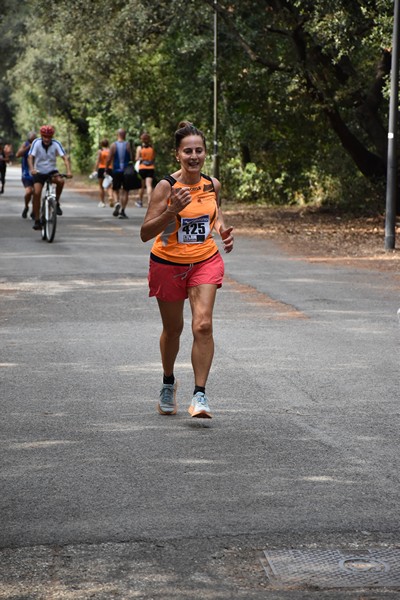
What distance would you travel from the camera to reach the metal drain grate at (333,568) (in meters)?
4.32

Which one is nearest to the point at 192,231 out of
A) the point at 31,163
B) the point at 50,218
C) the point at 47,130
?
the point at 47,130

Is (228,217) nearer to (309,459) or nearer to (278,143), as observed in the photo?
(278,143)

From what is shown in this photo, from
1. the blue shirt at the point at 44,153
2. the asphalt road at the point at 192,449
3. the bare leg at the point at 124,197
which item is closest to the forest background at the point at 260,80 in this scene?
the bare leg at the point at 124,197

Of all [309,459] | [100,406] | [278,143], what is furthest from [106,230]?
[309,459]

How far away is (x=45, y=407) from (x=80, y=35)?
25.4 metres

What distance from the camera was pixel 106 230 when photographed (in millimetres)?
22859

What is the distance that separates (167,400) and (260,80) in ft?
71.2

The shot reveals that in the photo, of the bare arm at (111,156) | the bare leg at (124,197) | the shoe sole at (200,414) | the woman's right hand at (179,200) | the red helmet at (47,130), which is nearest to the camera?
the woman's right hand at (179,200)

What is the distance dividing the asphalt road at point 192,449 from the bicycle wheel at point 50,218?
19.7 feet

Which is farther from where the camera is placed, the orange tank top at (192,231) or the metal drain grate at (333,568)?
the orange tank top at (192,231)

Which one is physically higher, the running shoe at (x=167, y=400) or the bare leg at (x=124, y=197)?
the bare leg at (x=124, y=197)

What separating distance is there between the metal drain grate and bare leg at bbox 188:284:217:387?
2605 mm

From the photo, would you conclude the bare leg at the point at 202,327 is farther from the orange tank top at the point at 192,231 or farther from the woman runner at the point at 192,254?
the orange tank top at the point at 192,231

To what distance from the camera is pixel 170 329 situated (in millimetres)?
7395
